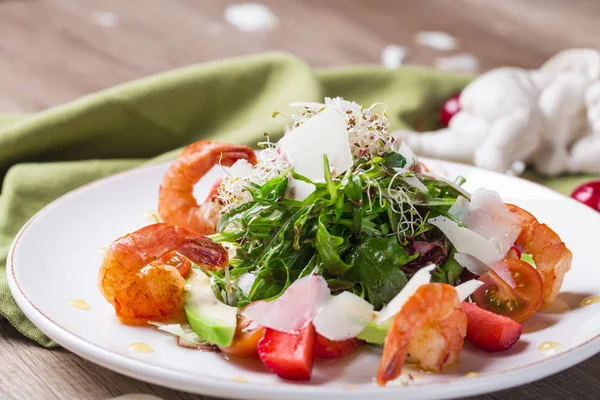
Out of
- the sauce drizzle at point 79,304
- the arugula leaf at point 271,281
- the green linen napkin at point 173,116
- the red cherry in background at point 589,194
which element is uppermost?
the arugula leaf at point 271,281

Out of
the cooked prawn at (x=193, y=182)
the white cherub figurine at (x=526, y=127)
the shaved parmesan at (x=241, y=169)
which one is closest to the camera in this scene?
the shaved parmesan at (x=241, y=169)

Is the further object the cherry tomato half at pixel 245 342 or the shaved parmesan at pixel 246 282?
the shaved parmesan at pixel 246 282

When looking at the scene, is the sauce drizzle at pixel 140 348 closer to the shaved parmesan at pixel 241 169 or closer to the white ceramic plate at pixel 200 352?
the white ceramic plate at pixel 200 352

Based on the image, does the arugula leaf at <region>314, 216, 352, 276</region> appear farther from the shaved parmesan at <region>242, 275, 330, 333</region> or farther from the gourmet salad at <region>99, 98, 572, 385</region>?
the shaved parmesan at <region>242, 275, 330, 333</region>

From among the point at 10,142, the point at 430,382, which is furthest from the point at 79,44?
the point at 430,382

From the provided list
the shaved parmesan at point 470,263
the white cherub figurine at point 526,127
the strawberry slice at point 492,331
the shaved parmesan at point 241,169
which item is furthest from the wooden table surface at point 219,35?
the strawberry slice at point 492,331

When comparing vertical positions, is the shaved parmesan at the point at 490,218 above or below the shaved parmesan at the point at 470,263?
above
